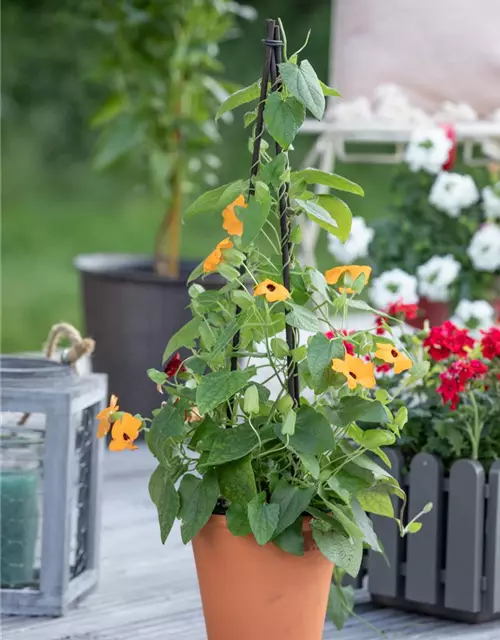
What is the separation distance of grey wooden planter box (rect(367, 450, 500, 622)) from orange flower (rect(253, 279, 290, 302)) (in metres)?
0.54

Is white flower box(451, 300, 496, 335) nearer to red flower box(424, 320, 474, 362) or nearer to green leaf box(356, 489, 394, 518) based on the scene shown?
red flower box(424, 320, 474, 362)

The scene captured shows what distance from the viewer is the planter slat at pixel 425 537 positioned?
1865 millimetres

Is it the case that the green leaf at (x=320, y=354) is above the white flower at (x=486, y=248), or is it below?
below

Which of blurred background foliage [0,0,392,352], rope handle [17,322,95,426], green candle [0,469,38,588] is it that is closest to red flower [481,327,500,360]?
rope handle [17,322,95,426]

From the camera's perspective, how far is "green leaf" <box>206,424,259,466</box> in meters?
1.50

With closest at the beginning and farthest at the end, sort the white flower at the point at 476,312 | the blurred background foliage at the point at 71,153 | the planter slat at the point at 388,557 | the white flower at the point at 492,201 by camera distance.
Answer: the planter slat at the point at 388,557 < the white flower at the point at 476,312 < the white flower at the point at 492,201 < the blurred background foliage at the point at 71,153

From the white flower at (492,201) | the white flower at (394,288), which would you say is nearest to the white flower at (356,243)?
the white flower at (394,288)

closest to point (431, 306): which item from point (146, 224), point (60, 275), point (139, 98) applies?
point (139, 98)

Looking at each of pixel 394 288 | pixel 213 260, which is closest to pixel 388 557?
pixel 213 260

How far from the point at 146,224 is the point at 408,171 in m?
3.76

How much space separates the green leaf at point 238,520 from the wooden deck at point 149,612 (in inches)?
15.9

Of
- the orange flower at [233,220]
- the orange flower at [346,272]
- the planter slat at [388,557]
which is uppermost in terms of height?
the orange flower at [233,220]

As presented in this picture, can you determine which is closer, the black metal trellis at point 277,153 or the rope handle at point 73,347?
the black metal trellis at point 277,153

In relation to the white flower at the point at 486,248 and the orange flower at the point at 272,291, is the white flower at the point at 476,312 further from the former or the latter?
the orange flower at the point at 272,291
